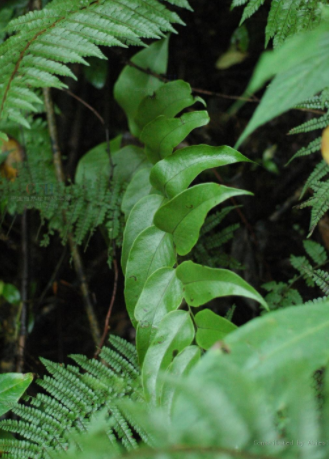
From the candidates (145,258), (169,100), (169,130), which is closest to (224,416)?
(145,258)

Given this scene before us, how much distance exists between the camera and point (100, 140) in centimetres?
207

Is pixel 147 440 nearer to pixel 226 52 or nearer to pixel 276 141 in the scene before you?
pixel 276 141

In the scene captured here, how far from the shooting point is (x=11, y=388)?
1.12 meters

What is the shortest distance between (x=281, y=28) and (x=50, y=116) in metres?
1.10

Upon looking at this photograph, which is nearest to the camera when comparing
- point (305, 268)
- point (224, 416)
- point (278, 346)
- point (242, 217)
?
point (224, 416)

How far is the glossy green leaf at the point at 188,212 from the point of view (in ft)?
2.89

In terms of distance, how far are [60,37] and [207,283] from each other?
834mm

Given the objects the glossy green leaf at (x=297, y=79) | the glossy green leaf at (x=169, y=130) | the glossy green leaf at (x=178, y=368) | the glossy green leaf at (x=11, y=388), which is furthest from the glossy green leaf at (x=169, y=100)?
the glossy green leaf at (x=11, y=388)

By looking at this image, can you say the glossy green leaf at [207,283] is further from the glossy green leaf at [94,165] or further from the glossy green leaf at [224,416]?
the glossy green leaf at [94,165]

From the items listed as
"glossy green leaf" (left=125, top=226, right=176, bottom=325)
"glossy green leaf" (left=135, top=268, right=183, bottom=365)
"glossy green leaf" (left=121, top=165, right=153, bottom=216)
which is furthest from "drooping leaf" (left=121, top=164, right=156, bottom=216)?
"glossy green leaf" (left=135, top=268, right=183, bottom=365)

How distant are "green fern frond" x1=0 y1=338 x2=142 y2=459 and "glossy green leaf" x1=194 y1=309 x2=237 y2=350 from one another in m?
0.33

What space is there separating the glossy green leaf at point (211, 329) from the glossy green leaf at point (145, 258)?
0.62ft

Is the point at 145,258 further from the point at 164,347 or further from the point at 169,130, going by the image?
the point at 169,130

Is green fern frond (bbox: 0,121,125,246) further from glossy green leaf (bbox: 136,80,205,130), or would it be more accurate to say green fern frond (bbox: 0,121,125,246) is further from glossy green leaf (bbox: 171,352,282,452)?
glossy green leaf (bbox: 171,352,282,452)
